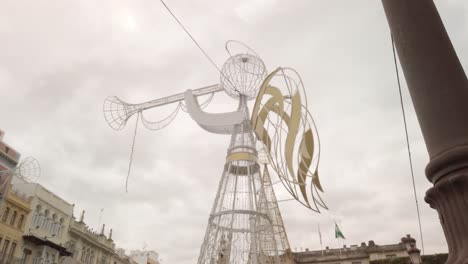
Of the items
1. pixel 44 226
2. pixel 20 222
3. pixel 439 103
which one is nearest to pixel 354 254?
pixel 44 226

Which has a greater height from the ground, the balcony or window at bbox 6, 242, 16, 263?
the balcony

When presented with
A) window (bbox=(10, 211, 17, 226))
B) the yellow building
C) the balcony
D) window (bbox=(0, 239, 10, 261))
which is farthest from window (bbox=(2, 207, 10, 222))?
the balcony

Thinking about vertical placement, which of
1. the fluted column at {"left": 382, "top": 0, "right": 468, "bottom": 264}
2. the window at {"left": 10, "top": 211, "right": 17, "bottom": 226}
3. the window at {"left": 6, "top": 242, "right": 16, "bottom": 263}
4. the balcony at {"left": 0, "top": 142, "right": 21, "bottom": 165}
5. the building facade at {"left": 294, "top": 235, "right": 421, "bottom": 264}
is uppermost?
the balcony at {"left": 0, "top": 142, "right": 21, "bottom": 165}

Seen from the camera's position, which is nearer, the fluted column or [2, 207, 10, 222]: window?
the fluted column

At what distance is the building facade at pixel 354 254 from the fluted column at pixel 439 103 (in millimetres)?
47556

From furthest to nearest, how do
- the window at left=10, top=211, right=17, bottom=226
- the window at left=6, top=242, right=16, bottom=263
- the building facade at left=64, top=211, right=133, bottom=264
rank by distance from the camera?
the building facade at left=64, top=211, right=133, bottom=264, the window at left=10, top=211, right=17, bottom=226, the window at left=6, top=242, right=16, bottom=263

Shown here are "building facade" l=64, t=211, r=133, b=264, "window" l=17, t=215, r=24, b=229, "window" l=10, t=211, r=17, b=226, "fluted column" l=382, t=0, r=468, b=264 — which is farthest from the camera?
"building facade" l=64, t=211, r=133, b=264

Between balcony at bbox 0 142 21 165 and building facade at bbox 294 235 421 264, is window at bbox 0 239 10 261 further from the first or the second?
building facade at bbox 294 235 421 264

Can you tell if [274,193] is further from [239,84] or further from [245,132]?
[239,84]

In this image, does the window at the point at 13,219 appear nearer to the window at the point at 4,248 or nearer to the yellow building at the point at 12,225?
the yellow building at the point at 12,225

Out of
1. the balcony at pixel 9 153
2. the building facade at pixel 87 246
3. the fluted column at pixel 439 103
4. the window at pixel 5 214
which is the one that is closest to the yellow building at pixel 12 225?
the window at pixel 5 214

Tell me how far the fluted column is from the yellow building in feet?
106

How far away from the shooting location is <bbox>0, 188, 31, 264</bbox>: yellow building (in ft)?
97.2

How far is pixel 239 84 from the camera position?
21.2m
